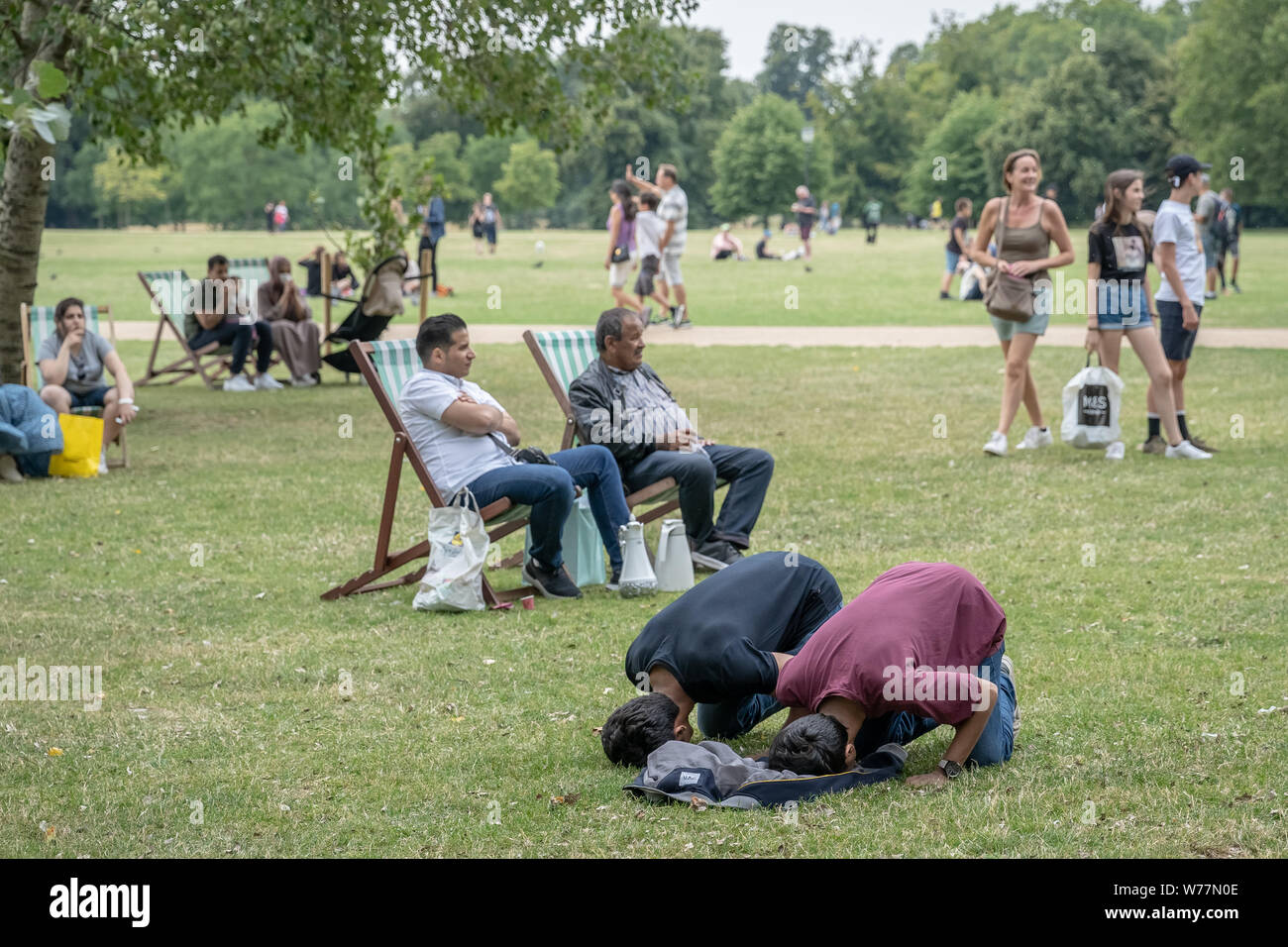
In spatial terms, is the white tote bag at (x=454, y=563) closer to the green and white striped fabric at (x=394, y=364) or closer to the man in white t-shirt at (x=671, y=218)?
the green and white striped fabric at (x=394, y=364)

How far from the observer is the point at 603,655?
19.7ft

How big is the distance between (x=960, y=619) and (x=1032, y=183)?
648 cm

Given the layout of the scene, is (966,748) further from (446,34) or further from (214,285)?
(214,285)

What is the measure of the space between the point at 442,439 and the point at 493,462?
26cm

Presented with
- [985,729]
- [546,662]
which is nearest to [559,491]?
[546,662]

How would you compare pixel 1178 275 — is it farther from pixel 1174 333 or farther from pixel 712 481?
pixel 712 481

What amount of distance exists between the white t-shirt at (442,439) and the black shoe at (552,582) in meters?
0.52

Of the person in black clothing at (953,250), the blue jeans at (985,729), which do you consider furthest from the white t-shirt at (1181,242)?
the person in black clothing at (953,250)

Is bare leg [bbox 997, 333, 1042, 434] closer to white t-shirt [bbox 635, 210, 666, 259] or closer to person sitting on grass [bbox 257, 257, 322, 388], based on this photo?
person sitting on grass [bbox 257, 257, 322, 388]

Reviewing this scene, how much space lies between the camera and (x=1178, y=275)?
1009cm

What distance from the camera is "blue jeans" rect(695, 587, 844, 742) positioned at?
15.7 feet

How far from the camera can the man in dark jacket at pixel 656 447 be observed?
7.45 meters

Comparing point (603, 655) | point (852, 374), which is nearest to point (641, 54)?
point (852, 374)

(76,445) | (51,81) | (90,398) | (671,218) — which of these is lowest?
(76,445)
